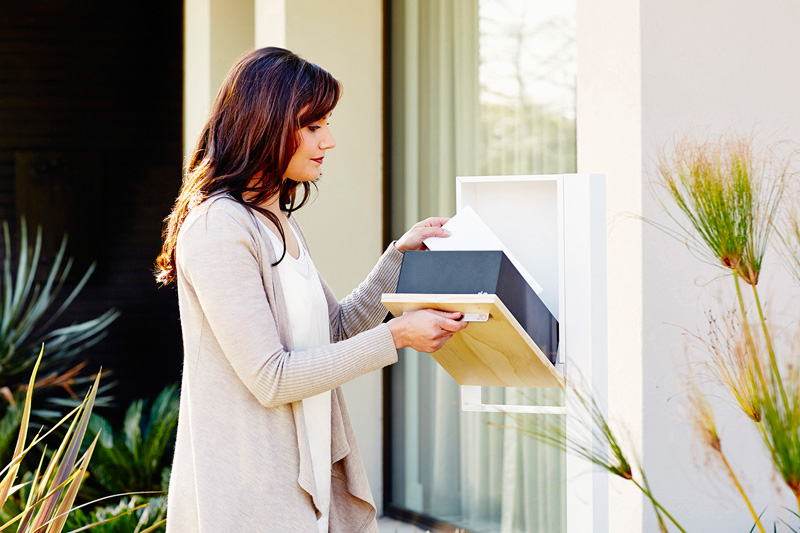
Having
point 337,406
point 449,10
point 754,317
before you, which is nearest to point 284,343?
point 337,406

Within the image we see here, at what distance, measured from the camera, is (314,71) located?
5.84 feet

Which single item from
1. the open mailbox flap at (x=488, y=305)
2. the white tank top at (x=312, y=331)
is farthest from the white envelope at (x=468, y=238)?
the white tank top at (x=312, y=331)

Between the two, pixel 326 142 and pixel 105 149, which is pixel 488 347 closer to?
pixel 326 142

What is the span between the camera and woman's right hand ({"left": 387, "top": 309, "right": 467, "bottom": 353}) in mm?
1527

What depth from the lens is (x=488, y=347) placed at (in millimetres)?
1662

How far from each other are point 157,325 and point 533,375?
4064 mm

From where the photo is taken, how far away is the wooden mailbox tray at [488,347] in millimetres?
1493

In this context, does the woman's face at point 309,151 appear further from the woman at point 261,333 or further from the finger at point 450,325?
the finger at point 450,325

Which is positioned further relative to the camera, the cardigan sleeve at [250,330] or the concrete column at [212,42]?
the concrete column at [212,42]

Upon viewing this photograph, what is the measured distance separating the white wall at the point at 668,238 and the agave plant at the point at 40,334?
114 inches

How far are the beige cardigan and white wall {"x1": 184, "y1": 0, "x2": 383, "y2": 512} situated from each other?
2.40m

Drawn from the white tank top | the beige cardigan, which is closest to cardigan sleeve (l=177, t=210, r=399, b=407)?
the beige cardigan

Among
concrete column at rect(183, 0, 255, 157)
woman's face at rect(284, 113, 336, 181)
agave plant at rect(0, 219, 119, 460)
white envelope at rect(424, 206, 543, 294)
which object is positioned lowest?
agave plant at rect(0, 219, 119, 460)

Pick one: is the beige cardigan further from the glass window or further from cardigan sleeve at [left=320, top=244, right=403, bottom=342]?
the glass window
